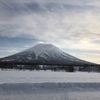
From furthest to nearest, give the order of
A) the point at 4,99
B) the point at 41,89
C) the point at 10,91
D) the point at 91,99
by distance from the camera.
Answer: the point at 41,89 → the point at 10,91 → the point at 91,99 → the point at 4,99

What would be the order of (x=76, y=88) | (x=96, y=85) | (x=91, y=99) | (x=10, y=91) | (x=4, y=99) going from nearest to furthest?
(x=4, y=99), (x=91, y=99), (x=10, y=91), (x=76, y=88), (x=96, y=85)

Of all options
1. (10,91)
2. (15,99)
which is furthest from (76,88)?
(15,99)

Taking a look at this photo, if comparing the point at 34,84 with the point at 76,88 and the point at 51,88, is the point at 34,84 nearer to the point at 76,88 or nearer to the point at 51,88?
the point at 51,88

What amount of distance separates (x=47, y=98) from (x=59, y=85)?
5.56m

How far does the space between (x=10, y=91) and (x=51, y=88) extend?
411cm

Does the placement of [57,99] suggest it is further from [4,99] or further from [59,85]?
[59,85]

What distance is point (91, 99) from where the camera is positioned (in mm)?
14609

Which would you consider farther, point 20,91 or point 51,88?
point 51,88

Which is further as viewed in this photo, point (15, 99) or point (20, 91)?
point (20, 91)

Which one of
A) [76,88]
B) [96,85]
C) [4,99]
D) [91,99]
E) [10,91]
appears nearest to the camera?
[4,99]

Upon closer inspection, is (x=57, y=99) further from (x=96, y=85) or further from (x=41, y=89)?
(x=96, y=85)

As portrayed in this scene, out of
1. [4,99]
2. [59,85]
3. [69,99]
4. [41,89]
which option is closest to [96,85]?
[59,85]

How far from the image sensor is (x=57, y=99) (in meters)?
14.0

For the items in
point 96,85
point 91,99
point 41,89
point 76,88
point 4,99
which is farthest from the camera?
point 96,85
